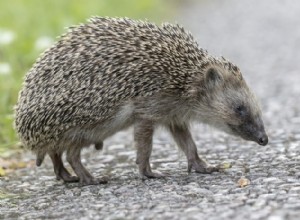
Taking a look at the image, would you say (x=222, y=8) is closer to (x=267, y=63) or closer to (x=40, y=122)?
(x=267, y=63)

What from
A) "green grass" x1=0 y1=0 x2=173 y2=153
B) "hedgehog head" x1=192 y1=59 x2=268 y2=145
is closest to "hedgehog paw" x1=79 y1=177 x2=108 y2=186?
"hedgehog head" x1=192 y1=59 x2=268 y2=145

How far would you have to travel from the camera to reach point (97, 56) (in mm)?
7426

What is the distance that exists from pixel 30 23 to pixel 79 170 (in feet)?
26.5

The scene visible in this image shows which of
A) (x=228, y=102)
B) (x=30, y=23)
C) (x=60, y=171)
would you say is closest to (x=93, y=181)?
(x=60, y=171)

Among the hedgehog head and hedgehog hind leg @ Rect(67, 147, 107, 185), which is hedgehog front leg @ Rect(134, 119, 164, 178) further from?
the hedgehog head

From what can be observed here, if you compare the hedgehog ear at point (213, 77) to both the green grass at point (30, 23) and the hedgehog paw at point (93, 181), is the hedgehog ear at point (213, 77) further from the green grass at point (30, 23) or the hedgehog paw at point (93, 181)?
the green grass at point (30, 23)

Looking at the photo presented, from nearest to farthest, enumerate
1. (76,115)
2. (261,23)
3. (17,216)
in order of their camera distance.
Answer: (17,216), (76,115), (261,23)

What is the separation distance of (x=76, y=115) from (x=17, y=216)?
1.28m

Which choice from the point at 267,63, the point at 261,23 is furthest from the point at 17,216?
the point at 261,23

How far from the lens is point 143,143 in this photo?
24.7 feet

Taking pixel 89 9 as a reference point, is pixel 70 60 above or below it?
below

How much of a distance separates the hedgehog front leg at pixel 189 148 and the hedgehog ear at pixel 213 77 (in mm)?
542

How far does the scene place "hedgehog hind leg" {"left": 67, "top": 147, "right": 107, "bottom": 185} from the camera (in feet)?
24.8

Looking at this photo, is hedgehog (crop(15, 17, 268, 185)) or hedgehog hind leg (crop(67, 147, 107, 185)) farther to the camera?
hedgehog hind leg (crop(67, 147, 107, 185))
